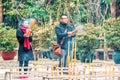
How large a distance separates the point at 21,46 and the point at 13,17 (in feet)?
41.1

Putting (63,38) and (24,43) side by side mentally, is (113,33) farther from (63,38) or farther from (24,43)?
(24,43)

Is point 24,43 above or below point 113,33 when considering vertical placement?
above

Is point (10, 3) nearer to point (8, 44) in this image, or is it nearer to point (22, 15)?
point (22, 15)

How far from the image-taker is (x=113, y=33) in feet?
53.3

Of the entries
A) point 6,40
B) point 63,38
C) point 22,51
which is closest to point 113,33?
point 6,40

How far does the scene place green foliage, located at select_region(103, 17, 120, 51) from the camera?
15.9 meters

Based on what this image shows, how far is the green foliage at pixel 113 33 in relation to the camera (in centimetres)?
1593

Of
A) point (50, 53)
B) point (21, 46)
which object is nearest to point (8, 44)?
point (50, 53)

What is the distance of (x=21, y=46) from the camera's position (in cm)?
1111

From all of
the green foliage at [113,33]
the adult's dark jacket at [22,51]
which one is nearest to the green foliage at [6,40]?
the green foliage at [113,33]

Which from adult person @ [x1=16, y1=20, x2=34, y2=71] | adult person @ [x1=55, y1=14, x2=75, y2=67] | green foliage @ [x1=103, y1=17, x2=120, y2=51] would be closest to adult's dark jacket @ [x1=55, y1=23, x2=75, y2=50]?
adult person @ [x1=55, y1=14, x2=75, y2=67]

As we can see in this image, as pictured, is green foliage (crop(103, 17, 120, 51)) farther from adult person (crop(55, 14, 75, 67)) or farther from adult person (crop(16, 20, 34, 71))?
adult person (crop(16, 20, 34, 71))

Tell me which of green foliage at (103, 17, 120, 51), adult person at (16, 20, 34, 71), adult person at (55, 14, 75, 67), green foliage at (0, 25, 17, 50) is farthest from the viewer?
green foliage at (0, 25, 17, 50)

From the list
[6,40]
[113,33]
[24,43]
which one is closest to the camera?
[24,43]
